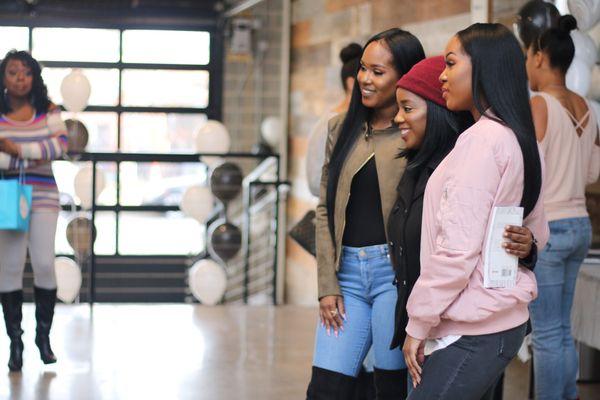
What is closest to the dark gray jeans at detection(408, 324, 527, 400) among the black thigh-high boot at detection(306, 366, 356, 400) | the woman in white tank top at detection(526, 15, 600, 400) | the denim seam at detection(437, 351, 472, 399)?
the denim seam at detection(437, 351, 472, 399)

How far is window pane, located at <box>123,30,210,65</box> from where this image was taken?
10242 millimetres

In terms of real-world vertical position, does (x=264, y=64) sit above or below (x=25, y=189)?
above

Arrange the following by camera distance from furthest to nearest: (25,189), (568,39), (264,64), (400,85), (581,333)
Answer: (264,64)
(25,189)
(581,333)
(568,39)
(400,85)

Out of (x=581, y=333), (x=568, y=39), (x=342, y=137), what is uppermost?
(x=568, y=39)

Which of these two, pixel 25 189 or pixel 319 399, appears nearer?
pixel 319 399

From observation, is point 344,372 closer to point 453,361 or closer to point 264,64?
point 453,361

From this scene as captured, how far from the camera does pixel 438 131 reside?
Result: 2.29m

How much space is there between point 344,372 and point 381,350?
0.11 meters

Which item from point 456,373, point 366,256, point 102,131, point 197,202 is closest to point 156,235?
point 102,131

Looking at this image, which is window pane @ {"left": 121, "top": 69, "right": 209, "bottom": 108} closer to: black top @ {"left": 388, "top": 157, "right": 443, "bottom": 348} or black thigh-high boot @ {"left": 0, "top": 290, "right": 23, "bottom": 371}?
A: black thigh-high boot @ {"left": 0, "top": 290, "right": 23, "bottom": 371}

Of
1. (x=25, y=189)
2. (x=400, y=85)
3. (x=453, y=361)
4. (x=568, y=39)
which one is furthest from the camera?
(x=25, y=189)

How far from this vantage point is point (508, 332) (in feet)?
6.56

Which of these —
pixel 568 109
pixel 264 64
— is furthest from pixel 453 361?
pixel 264 64

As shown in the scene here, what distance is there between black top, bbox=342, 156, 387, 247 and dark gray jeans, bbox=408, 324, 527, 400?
0.59m
